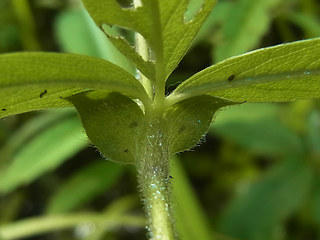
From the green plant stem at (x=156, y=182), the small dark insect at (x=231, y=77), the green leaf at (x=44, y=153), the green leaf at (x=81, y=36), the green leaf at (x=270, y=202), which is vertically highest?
the green leaf at (x=81, y=36)

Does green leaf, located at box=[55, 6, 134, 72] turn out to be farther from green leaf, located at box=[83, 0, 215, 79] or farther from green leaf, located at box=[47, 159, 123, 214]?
green leaf, located at box=[83, 0, 215, 79]

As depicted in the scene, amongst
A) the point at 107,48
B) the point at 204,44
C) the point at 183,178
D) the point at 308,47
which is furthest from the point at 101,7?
the point at 204,44

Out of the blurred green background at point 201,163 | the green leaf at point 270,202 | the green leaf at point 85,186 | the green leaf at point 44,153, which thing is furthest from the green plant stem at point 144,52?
the green leaf at point 85,186

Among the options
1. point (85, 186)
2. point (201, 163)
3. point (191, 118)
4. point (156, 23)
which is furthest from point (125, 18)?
point (201, 163)

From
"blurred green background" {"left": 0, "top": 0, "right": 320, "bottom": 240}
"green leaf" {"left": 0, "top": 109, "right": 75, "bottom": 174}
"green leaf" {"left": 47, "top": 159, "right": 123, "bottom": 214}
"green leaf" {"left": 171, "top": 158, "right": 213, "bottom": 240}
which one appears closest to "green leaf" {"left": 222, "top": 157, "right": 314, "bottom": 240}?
"blurred green background" {"left": 0, "top": 0, "right": 320, "bottom": 240}

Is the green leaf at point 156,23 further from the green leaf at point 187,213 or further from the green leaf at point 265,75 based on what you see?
the green leaf at point 187,213

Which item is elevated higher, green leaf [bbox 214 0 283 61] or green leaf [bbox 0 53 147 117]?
green leaf [bbox 214 0 283 61]
